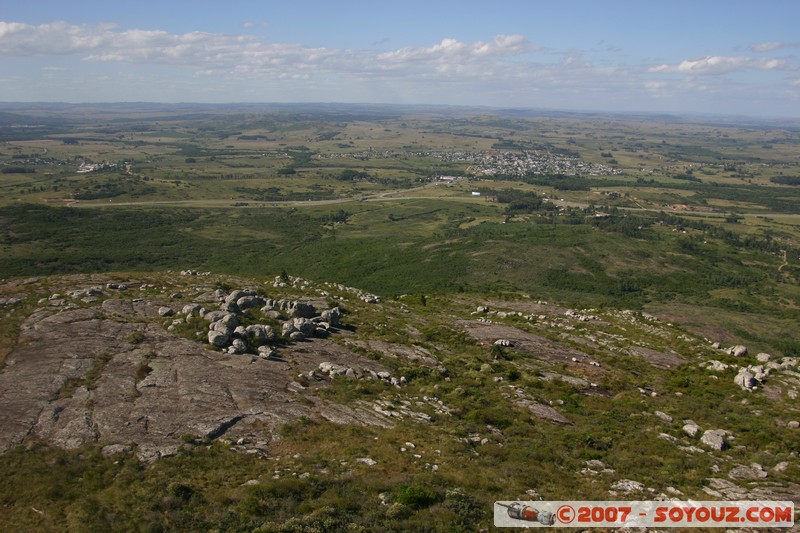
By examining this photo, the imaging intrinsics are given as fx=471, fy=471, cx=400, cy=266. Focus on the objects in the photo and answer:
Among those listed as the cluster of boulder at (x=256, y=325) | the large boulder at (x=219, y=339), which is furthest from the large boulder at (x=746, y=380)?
the large boulder at (x=219, y=339)

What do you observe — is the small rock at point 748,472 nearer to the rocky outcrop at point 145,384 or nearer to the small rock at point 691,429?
the small rock at point 691,429

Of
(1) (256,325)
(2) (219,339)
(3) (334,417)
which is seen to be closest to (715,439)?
(3) (334,417)

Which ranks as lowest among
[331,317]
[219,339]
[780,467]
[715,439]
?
[715,439]

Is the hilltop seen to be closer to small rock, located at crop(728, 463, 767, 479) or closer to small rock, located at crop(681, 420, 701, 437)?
small rock, located at crop(728, 463, 767, 479)

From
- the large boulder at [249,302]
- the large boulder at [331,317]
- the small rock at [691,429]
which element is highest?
the large boulder at [249,302]

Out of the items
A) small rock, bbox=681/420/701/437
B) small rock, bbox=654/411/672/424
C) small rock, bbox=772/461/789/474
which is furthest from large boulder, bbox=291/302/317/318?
small rock, bbox=772/461/789/474

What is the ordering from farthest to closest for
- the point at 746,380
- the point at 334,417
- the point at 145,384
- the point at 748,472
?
the point at 746,380, the point at 145,384, the point at 334,417, the point at 748,472

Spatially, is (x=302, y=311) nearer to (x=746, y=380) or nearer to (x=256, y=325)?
(x=256, y=325)

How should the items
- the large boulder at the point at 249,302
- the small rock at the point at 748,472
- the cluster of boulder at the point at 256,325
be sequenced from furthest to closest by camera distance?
the large boulder at the point at 249,302 < the cluster of boulder at the point at 256,325 < the small rock at the point at 748,472
